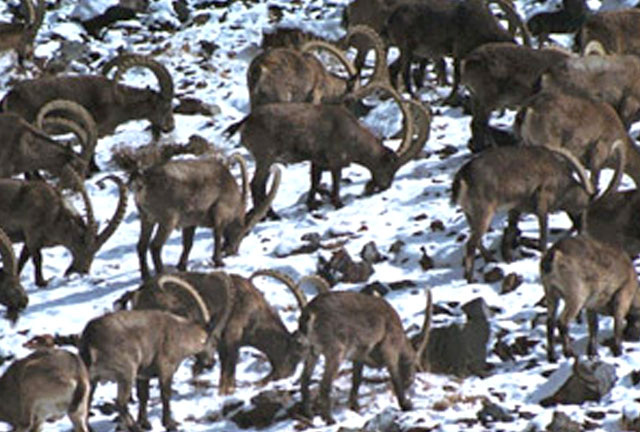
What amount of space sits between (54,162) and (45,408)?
22.1ft

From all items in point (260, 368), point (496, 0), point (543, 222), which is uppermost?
point (496, 0)

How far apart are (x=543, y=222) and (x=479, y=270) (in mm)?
873

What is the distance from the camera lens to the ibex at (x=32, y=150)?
19516mm

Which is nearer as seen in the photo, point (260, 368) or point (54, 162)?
point (260, 368)

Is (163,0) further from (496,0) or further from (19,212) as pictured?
(19,212)

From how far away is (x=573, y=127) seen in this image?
18.0 metres

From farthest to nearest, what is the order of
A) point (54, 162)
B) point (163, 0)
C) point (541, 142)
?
point (163, 0) < point (54, 162) < point (541, 142)

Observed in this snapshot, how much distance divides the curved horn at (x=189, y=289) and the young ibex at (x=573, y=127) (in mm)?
4974

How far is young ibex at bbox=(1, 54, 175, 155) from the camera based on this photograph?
2106 cm

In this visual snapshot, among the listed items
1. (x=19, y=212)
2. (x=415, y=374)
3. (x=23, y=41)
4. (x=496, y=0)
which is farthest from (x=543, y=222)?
(x=23, y=41)

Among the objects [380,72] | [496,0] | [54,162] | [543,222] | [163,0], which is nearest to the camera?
[543,222]

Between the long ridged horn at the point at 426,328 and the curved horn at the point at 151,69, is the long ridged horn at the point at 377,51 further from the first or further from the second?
the long ridged horn at the point at 426,328

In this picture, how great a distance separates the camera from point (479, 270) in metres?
17.0

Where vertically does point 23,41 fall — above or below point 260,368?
above
